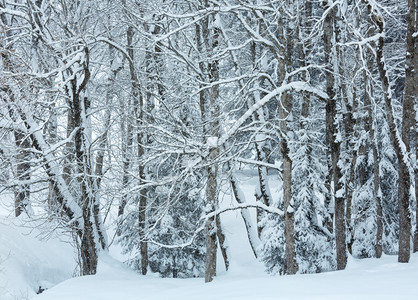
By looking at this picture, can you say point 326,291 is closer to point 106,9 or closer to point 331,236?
point 331,236

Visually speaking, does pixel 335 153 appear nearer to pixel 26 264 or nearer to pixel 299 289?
pixel 299 289

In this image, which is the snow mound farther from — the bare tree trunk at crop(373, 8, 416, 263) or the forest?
the bare tree trunk at crop(373, 8, 416, 263)

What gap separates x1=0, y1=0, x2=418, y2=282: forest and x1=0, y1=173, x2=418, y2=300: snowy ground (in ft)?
3.59

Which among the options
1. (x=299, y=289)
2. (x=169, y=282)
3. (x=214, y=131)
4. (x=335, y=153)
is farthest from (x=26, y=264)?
(x=299, y=289)

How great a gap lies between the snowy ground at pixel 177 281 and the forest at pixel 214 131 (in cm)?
109

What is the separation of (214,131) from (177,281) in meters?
4.03

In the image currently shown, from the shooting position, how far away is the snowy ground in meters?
5.49

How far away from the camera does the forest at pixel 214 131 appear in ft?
33.4

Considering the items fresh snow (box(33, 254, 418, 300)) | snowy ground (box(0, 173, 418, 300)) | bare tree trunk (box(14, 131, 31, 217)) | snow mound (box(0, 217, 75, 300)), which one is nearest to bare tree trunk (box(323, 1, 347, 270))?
snowy ground (box(0, 173, 418, 300))

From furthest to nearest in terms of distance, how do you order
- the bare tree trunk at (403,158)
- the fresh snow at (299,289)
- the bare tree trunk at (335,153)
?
the bare tree trunk at (335,153), the bare tree trunk at (403,158), the fresh snow at (299,289)

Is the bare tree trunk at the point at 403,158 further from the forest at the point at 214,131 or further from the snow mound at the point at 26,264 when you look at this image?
the snow mound at the point at 26,264

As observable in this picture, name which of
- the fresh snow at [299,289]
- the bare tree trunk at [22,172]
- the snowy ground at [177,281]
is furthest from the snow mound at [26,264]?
the fresh snow at [299,289]

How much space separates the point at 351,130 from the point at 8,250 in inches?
448

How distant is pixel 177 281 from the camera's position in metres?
12.5
